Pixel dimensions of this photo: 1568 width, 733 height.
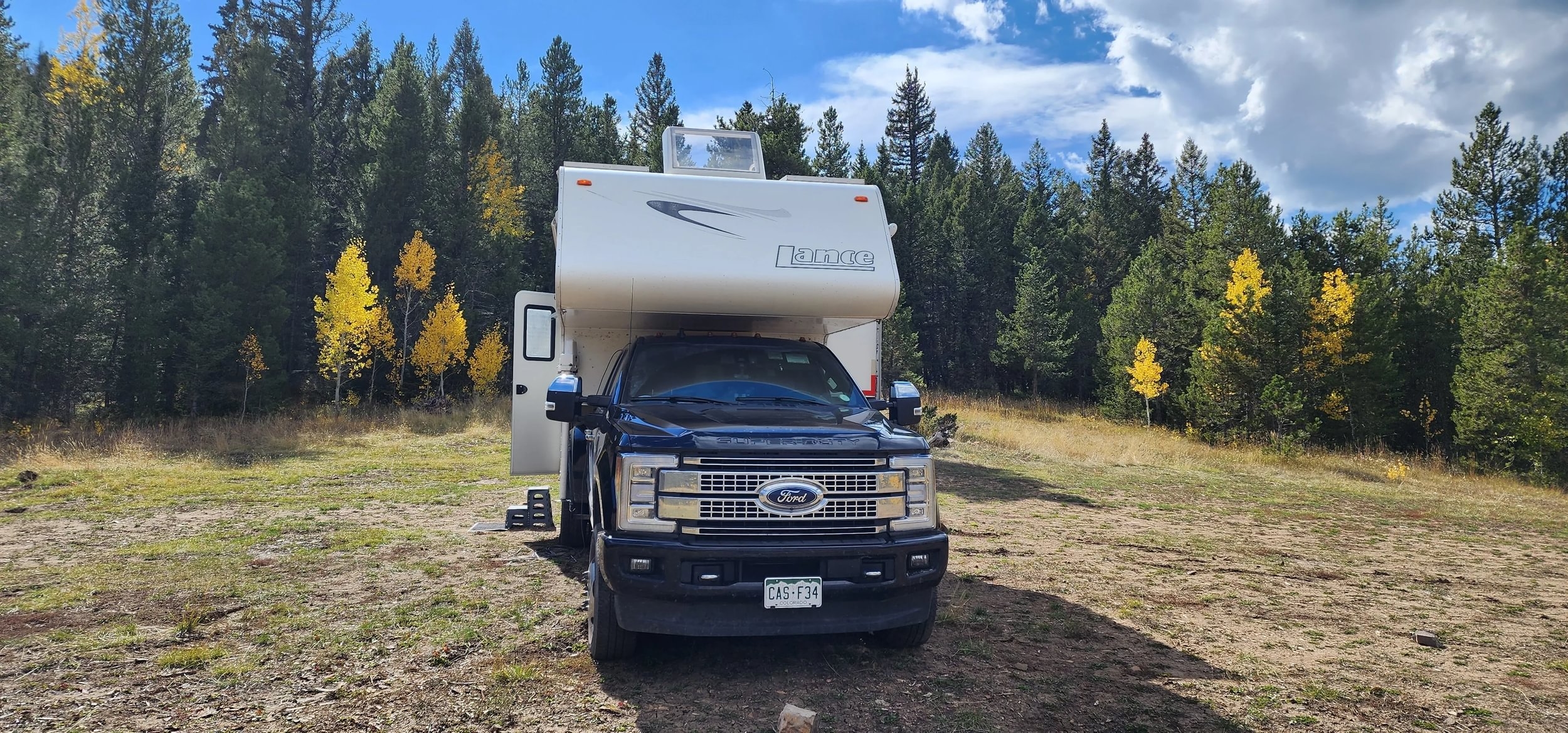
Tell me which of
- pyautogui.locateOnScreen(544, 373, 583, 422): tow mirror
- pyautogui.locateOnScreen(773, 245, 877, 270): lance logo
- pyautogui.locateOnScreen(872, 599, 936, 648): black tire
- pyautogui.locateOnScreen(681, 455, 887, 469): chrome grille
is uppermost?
pyautogui.locateOnScreen(773, 245, 877, 270): lance logo

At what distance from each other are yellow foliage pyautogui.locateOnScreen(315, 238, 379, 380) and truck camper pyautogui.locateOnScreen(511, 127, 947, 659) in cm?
2440

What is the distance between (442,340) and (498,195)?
12.8 m

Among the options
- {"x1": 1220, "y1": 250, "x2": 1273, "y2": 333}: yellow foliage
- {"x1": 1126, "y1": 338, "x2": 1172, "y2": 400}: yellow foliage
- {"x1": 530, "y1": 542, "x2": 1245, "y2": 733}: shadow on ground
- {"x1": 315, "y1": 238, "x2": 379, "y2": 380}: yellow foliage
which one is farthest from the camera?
{"x1": 1126, "y1": 338, "x2": 1172, "y2": 400}: yellow foliage

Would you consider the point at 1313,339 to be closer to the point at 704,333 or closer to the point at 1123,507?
the point at 1123,507

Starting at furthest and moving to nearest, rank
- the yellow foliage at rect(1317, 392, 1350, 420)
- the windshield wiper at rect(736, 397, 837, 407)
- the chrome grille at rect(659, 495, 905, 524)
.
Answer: the yellow foliage at rect(1317, 392, 1350, 420) < the windshield wiper at rect(736, 397, 837, 407) < the chrome grille at rect(659, 495, 905, 524)

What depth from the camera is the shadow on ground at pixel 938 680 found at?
166 inches

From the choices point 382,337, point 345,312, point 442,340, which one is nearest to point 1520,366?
point 442,340

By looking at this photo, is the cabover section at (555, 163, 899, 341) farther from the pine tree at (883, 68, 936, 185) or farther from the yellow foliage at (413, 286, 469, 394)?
the pine tree at (883, 68, 936, 185)

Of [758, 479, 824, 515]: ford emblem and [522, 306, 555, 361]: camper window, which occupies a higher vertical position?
[522, 306, 555, 361]: camper window

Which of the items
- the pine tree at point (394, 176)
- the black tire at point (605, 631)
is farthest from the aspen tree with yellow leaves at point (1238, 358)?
the pine tree at point (394, 176)

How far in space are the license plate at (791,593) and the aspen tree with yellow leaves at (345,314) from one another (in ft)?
96.0

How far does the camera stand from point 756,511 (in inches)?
177

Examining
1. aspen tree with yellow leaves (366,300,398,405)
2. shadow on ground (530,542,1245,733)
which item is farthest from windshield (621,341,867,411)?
aspen tree with yellow leaves (366,300,398,405)

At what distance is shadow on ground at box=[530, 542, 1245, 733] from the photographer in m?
4.23
